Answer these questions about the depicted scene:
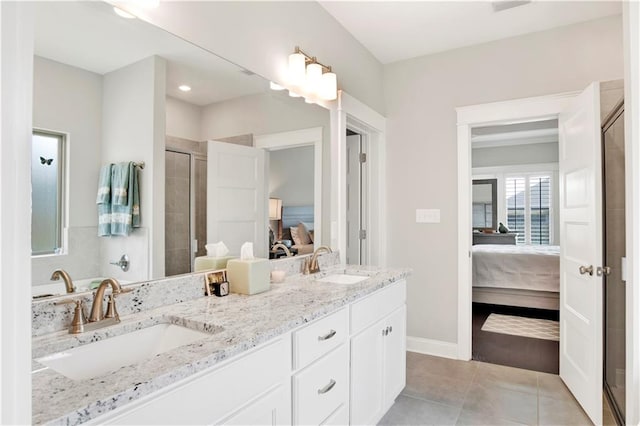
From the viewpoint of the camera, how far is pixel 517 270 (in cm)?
449

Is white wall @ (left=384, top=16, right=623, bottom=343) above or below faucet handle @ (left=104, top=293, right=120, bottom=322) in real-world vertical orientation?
above

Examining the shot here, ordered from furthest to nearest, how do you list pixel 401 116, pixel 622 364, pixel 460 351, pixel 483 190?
pixel 483 190
pixel 401 116
pixel 460 351
pixel 622 364

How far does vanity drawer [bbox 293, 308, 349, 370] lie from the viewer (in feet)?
4.65

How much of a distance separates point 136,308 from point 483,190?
7804 mm

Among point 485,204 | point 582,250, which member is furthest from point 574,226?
point 485,204

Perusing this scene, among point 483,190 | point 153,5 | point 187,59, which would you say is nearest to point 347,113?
point 187,59

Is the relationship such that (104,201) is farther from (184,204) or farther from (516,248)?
(516,248)

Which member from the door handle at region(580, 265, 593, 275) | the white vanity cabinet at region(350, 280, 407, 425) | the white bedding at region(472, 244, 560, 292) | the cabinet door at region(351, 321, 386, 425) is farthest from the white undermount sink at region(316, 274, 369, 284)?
the white bedding at region(472, 244, 560, 292)

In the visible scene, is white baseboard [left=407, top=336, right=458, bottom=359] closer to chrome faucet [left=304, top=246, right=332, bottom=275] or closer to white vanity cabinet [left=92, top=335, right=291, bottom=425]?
chrome faucet [left=304, top=246, right=332, bottom=275]

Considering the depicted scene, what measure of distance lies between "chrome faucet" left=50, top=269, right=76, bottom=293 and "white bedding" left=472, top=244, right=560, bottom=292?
4435mm

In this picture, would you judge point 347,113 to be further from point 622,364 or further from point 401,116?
point 622,364

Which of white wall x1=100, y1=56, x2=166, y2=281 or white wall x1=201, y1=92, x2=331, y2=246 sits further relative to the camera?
white wall x1=201, y1=92, x2=331, y2=246

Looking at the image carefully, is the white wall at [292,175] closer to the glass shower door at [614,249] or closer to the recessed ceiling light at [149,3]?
the recessed ceiling light at [149,3]

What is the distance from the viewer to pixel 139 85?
146 centimetres
